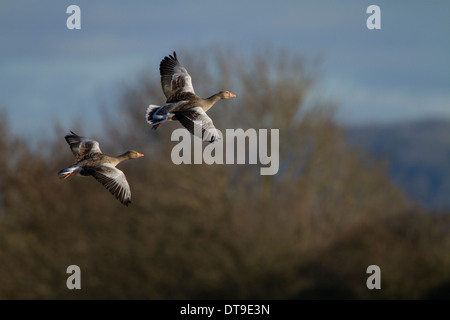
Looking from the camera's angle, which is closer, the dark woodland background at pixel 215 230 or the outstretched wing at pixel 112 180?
the outstretched wing at pixel 112 180

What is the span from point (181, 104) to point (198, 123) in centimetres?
48

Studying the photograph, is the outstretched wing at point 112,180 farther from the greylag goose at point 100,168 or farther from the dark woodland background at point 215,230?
the dark woodland background at point 215,230

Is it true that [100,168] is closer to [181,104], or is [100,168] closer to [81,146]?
[81,146]

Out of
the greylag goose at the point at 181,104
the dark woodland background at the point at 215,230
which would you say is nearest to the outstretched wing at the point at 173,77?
the greylag goose at the point at 181,104

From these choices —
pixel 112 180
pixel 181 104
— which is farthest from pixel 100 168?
pixel 181 104

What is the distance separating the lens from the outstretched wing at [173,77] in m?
4.86

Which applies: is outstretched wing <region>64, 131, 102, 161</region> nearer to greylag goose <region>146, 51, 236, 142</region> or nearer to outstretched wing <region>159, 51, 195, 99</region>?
greylag goose <region>146, 51, 236, 142</region>

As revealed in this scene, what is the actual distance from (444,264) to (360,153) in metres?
15.8

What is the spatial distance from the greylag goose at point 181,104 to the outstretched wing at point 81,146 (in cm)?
39

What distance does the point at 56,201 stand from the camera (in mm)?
38781

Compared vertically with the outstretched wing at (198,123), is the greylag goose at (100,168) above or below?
below

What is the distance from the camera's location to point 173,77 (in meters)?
5.08

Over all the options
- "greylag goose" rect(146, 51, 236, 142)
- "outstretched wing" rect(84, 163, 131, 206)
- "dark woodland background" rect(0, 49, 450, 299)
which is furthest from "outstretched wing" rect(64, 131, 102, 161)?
"dark woodland background" rect(0, 49, 450, 299)

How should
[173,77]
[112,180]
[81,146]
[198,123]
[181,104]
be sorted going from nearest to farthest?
[198,123]
[112,180]
[181,104]
[81,146]
[173,77]
